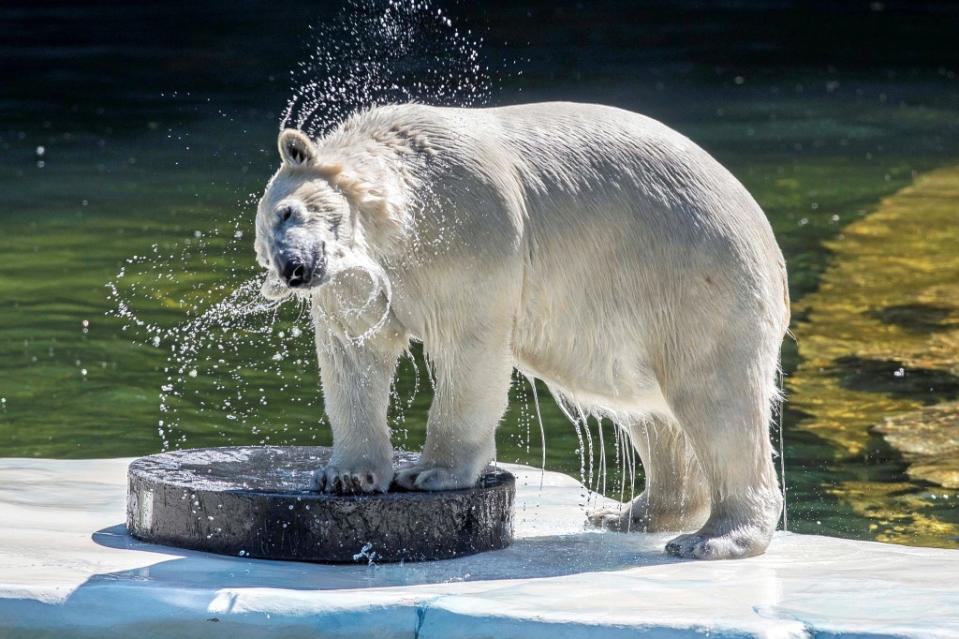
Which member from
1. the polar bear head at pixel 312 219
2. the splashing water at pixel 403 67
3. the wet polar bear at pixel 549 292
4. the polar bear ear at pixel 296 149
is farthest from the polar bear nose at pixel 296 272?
the splashing water at pixel 403 67

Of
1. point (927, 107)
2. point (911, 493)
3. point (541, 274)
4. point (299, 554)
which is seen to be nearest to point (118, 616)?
point (299, 554)

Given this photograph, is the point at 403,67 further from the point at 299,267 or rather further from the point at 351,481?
the point at 299,267

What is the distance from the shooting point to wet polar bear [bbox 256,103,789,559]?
4.27 meters

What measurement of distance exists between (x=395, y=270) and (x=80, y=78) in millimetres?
14058

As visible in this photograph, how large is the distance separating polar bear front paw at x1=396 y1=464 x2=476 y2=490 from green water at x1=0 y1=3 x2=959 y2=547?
184cm

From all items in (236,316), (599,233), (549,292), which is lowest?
(236,316)

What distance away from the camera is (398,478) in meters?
4.50

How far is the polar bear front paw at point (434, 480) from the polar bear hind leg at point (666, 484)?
0.66 m

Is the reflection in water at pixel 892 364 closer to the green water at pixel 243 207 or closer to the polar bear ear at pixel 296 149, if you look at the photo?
the green water at pixel 243 207

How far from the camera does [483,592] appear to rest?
3.88 m

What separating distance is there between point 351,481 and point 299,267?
2.30 ft

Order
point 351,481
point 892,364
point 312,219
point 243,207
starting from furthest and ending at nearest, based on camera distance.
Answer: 1. point 243,207
2. point 892,364
3. point 351,481
4. point 312,219

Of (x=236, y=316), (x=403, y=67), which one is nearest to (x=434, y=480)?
(x=236, y=316)

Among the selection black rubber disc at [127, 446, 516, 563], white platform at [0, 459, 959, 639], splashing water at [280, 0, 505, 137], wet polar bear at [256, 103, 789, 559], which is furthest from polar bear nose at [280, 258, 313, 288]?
splashing water at [280, 0, 505, 137]
